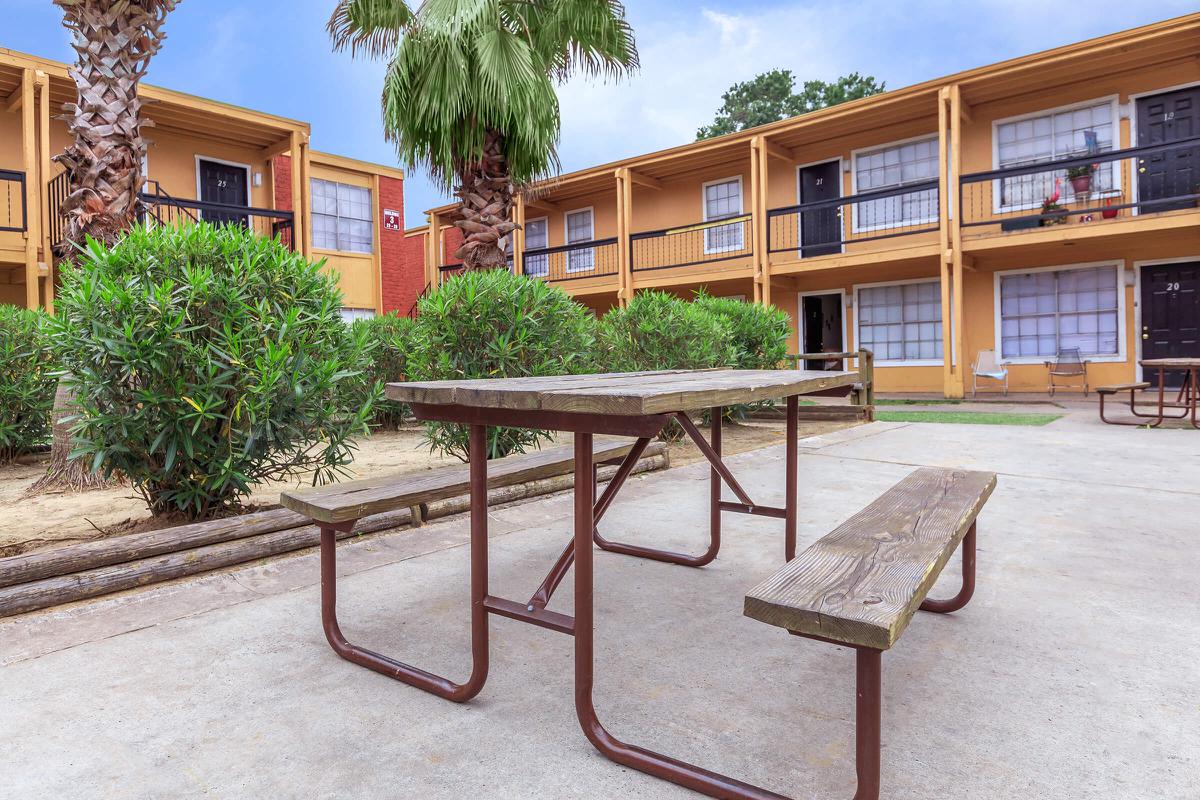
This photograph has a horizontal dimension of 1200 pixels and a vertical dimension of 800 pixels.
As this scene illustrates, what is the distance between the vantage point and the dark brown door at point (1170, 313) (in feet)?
38.4

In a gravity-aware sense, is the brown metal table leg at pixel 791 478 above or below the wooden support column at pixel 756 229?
below

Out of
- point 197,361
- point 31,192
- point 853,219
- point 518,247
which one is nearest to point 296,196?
point 31,192

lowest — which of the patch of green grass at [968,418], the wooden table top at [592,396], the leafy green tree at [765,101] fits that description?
the patch of green grass at [968,418]

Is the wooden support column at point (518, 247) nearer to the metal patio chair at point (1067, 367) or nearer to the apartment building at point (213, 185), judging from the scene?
the apartment building at point (213, 185)

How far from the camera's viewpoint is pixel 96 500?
4727mm

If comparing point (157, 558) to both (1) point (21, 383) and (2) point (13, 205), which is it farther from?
(2) point (13, 205)

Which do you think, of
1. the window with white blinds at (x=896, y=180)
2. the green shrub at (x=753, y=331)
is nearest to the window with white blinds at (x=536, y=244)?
the window with white blinds at (x=896, y=180)

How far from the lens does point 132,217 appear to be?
5.37m

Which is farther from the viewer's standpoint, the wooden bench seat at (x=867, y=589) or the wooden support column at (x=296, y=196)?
the wooden support column at (x=296, y=196)

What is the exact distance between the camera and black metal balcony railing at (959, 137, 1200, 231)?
11.2 m

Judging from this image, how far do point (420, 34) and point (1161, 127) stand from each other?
40.6 feet

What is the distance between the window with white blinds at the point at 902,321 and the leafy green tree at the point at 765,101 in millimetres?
22108

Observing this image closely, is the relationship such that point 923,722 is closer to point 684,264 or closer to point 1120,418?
point 1120,418

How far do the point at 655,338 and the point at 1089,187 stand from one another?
9686mm
